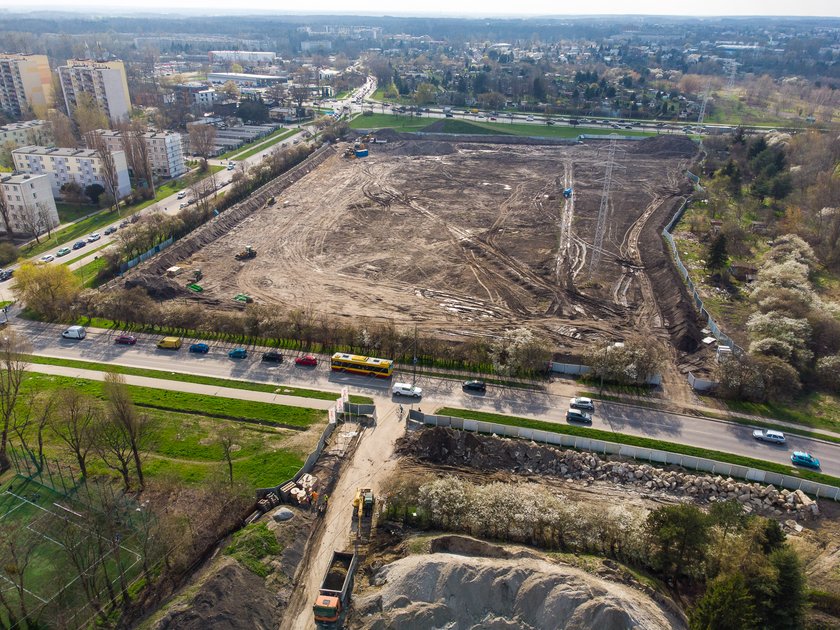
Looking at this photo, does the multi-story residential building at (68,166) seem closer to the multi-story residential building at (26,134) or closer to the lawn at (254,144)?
the multi-story residential building at (26,134)

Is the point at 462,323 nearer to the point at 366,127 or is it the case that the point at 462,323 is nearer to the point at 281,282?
the point at 281,282

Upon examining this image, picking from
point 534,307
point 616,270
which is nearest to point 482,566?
point 534,307

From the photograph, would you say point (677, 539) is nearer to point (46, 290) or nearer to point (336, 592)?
point (336, 592)

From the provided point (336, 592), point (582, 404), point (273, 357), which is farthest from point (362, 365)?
point (336, 592)

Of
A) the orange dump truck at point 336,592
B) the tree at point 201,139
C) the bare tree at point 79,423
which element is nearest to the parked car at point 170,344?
the bare tree at point 79,423

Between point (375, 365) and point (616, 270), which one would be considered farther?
point (616, 270)

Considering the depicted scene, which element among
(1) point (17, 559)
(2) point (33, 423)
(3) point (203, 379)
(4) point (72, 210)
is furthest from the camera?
(4) point (72, 210)
